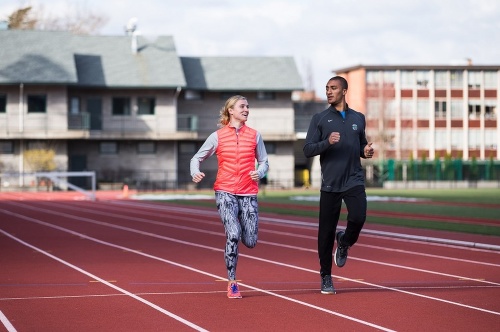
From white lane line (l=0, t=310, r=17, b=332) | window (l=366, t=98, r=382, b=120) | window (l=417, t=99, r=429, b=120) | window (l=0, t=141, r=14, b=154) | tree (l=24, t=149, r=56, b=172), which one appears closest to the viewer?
white lane line (l=0, t=310, r=17, b=332)

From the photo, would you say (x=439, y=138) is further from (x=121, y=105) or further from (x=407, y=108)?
(x=121, y=105)

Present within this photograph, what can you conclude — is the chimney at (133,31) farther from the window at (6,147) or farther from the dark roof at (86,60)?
the window at (6,147)

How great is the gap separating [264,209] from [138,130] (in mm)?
30942

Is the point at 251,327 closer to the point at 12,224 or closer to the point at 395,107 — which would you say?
the point at 12,224

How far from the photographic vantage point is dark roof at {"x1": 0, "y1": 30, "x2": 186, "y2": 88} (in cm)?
6359

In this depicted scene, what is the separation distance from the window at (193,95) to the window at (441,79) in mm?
46026

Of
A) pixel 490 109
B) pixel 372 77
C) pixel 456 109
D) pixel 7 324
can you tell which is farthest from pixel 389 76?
pixel 7 324

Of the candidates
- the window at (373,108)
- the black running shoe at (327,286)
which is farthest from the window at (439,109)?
the black running shoe at (327,286)

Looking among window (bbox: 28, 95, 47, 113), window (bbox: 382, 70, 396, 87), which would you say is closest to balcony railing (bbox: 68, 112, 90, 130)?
window (bbox: 28, 95, 47, 113)

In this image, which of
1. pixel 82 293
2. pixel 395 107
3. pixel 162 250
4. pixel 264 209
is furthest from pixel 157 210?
pixel 395 107

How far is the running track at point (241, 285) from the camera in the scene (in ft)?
30.4

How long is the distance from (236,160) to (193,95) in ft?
197

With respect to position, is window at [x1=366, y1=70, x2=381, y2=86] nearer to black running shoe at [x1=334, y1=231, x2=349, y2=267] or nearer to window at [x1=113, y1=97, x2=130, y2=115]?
window at [x1=113, y1=97, x2=130, y2=115]

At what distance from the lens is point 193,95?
232ft
